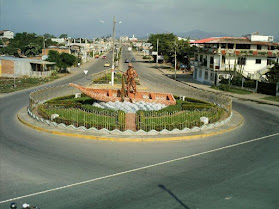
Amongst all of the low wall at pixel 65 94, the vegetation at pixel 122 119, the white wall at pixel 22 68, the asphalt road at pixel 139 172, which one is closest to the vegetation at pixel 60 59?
the white wall at pixel 22 68

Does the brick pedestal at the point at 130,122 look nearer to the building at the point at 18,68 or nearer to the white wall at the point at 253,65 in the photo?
the white wall at the point at 253,65

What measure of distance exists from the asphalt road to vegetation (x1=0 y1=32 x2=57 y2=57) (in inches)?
2557

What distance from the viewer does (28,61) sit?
2003 inches

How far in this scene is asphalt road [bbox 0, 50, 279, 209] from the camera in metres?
10.7

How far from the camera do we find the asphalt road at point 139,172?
10.7 m

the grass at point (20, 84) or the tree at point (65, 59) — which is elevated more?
the tree at point (65, 59)

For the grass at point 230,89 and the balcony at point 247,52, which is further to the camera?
the balcony at point 247,52

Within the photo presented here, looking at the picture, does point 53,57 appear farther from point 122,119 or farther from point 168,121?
point 168,121

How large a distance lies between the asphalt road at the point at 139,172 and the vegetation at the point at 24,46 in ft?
213

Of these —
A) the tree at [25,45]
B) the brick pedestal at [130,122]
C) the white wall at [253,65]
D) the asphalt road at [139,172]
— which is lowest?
the asphalt road at [139,172]

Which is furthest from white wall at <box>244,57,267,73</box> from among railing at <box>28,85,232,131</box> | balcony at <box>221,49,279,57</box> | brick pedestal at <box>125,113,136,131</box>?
brick pedestal at <box>125,113,136,131</box>

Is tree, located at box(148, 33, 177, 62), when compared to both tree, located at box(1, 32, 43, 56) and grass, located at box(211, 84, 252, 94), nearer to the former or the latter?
tree, located at box(1, 32, 43, 56)

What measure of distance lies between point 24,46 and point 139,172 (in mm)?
83708

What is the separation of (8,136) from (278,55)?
134ft
